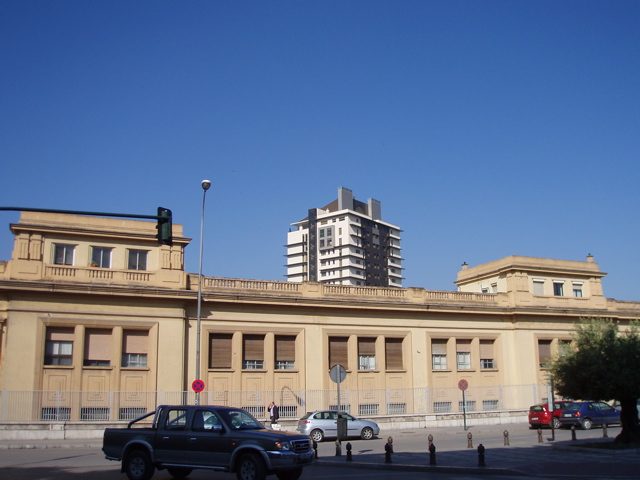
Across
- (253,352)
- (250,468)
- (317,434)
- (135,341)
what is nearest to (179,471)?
(250,468)

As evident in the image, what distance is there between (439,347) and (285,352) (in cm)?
980

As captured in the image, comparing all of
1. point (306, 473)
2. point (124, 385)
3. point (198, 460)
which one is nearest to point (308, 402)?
point (124, 385)

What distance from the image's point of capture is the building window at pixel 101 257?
1289 inches

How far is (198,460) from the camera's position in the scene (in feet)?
47.6

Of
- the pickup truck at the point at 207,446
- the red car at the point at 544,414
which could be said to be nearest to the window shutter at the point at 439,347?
the red car at the point at 544,414

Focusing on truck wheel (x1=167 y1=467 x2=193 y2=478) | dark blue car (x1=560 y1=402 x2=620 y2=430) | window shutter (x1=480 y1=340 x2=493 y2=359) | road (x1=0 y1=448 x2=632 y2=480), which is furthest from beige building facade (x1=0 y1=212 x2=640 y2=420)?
A: truck wheel (x1=167 y1=467 x2=193 y2=478)

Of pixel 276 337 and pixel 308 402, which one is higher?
pixel 276 337

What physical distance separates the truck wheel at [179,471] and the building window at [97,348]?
1731cm

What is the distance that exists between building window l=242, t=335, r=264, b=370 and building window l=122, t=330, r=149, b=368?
5094 mm

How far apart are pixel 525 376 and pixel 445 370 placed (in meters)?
5.63

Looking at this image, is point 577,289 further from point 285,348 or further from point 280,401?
point 280,401

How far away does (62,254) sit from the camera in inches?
1266

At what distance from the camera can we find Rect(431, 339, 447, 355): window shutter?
3985 cm

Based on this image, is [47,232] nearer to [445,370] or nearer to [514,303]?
[445,370]
